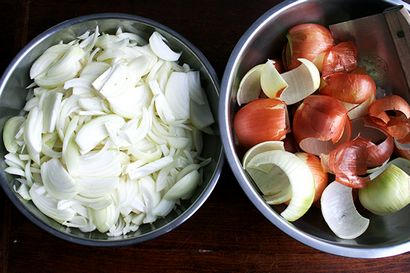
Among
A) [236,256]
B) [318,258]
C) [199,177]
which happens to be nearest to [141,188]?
[199,177]

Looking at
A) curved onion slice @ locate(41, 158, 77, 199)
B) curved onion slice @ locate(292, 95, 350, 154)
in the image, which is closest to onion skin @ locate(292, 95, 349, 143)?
curved onion slice @ locate(292, 95, 350, 154)

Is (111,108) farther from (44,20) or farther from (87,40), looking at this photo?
(44,20)

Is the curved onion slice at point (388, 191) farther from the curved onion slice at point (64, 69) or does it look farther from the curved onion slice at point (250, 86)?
the curved onion slice at point (64, 69)

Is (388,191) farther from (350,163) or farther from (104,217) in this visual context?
(104,217)

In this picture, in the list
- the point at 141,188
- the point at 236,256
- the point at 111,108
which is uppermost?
the point at 111,108

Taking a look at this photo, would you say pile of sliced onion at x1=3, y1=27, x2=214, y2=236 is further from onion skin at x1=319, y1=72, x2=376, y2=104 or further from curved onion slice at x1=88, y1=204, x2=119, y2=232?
onion skin at x1=319, y1=72, x2=376, y2=104

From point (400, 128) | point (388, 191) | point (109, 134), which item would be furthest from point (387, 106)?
point (109, 134)
